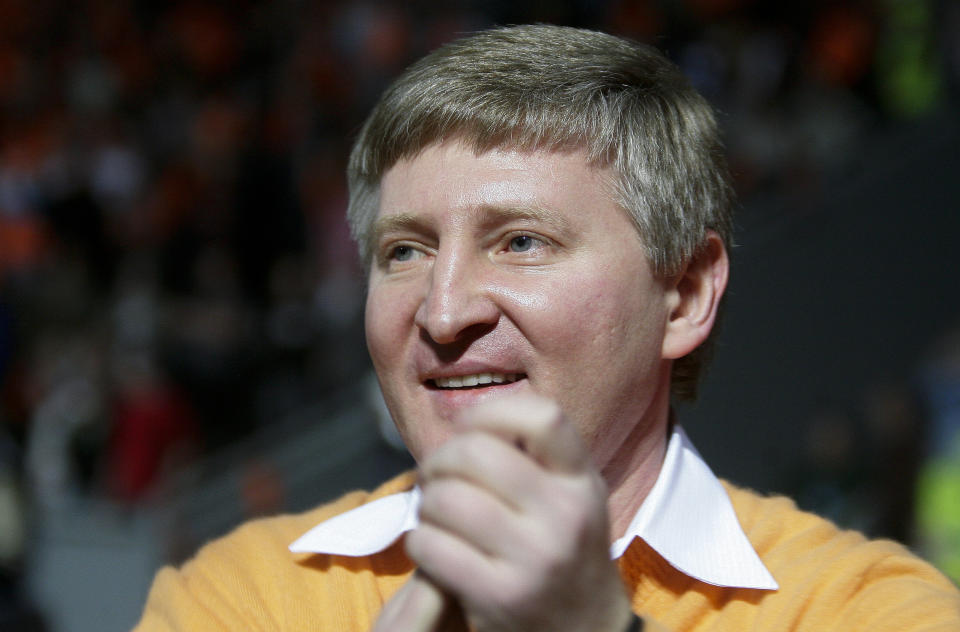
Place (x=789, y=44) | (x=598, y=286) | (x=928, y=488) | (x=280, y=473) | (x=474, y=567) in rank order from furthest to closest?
1. (x=789, y=44)
2. (x=280, y=473)
3. (x=928, y=488)
4. (x=598, y=286)
5. (x=474, y=567)

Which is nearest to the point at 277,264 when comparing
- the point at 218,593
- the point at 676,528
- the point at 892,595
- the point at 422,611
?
the point at 218,593

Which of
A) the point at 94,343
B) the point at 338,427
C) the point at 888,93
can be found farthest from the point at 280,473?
the point at 888,93

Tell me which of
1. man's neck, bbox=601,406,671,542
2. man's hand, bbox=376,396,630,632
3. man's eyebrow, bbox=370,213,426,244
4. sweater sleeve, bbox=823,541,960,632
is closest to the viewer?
man's hand, bbox=376,396,630,632

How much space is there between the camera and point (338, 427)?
648 cm

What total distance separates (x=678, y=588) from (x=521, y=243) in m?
0.56

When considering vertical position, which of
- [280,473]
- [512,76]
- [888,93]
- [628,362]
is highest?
[512,76]

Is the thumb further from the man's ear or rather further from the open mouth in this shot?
the man's ear

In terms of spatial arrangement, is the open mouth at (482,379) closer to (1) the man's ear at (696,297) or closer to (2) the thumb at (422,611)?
(1) the man's ear at (696,297)

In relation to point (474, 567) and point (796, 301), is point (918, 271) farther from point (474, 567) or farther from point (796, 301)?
point (474, 567)

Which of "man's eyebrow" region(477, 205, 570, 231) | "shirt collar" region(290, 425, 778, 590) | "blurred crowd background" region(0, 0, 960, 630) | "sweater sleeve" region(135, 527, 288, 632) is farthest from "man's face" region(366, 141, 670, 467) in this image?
"blurred crowd background" region(0, 0, 960, 630)

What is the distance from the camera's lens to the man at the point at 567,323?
1493 millimetres

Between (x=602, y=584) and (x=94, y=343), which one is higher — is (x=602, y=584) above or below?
above

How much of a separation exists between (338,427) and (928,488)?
3.28 m

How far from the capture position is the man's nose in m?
1.46
